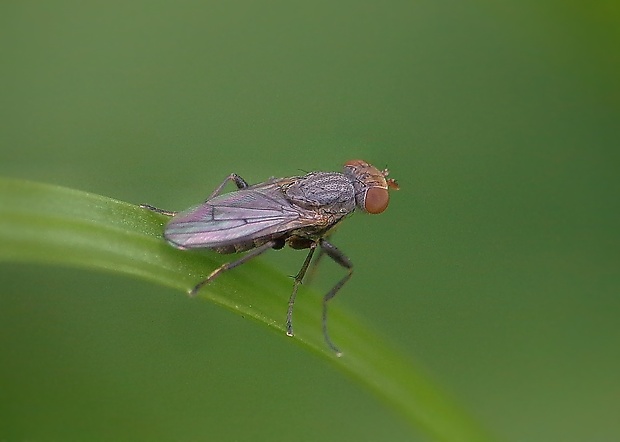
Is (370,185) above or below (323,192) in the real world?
above

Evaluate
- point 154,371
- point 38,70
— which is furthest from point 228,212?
point 38,70

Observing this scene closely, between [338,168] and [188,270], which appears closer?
[188,270]

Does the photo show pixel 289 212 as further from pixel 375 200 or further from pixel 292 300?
pixel 292 300

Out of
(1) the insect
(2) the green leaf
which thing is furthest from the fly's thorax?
(2) the green leaf

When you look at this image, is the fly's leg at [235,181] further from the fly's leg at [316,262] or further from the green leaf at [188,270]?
the green leaf at [188,270]

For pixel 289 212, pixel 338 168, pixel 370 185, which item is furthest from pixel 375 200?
pixel 289 212

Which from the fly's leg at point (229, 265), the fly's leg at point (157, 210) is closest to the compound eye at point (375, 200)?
the fly's leg at point (229, 265)
